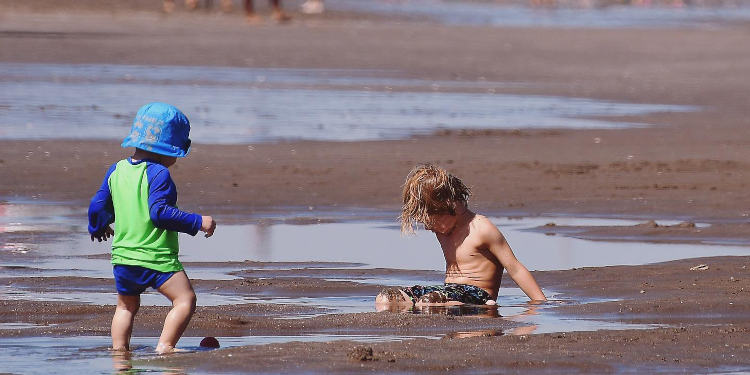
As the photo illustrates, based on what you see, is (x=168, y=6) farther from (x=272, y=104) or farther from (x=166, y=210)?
(x=166, y=210)

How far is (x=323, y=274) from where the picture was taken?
10359 millimetres

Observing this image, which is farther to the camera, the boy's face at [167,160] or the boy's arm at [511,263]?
the boy's arm at [511,263]

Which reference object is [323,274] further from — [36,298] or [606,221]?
[606,221]

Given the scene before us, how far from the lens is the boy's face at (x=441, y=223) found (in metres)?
9.09

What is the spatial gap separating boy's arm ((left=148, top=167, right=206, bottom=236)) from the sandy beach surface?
546 millimetres

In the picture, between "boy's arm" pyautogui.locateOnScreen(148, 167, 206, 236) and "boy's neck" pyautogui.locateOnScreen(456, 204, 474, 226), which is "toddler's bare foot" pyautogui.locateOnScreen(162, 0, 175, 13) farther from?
"boy's arm" pyautogui.locateOnScreen(148, 167, 206, 236)

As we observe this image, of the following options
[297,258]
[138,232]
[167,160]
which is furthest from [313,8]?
[138,232]

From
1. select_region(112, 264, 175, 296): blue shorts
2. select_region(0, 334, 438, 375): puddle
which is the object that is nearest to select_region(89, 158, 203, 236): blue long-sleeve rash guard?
select_region(112, 264, 175, 296): blue shorts

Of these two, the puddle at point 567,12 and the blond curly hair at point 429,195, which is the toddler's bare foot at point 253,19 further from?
the blond curly hair at point 429,195

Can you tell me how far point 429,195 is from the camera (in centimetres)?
895

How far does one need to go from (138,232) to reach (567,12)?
5122 cm

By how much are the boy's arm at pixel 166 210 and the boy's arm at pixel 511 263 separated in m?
2.06

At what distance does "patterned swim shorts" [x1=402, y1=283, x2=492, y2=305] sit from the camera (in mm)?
8930

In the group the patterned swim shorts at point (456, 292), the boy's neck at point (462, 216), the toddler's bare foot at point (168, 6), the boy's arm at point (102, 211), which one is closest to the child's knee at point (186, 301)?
the boy's arm at point (102, 211)
